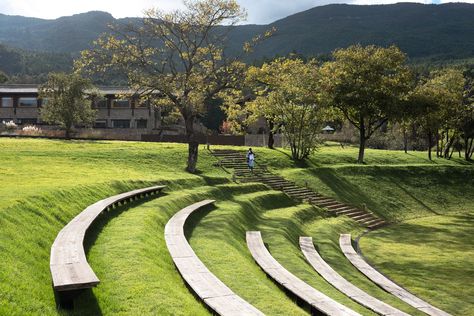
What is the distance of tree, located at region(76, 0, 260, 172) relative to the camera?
36.8m

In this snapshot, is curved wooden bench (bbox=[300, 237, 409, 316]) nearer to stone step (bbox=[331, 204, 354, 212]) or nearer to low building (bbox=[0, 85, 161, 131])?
stone step (bbox=[331, 204, 354, 212])

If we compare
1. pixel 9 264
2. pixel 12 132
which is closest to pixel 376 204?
pixel 9 264

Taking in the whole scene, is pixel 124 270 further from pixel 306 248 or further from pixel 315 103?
pixel 315 103

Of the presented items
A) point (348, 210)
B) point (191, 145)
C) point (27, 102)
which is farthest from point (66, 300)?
point (27, 102)

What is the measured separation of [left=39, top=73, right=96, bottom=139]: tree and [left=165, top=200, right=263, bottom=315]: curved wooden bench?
45.6 metres

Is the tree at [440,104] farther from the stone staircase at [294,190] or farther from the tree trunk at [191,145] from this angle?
the tree trunk at [191,145]

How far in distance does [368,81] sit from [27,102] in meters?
63.6

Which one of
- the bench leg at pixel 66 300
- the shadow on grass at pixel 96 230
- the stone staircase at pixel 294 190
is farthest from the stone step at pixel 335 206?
the bench leg at pixel 66 300

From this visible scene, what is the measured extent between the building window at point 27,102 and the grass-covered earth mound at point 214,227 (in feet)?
133

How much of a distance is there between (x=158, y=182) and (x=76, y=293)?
881 inches

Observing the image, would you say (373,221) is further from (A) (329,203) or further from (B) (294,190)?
(B) (294,190)

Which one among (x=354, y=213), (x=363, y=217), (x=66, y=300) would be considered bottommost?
(x=363, y=217)

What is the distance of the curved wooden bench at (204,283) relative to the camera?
9777mm

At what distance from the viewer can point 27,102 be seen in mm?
84938
